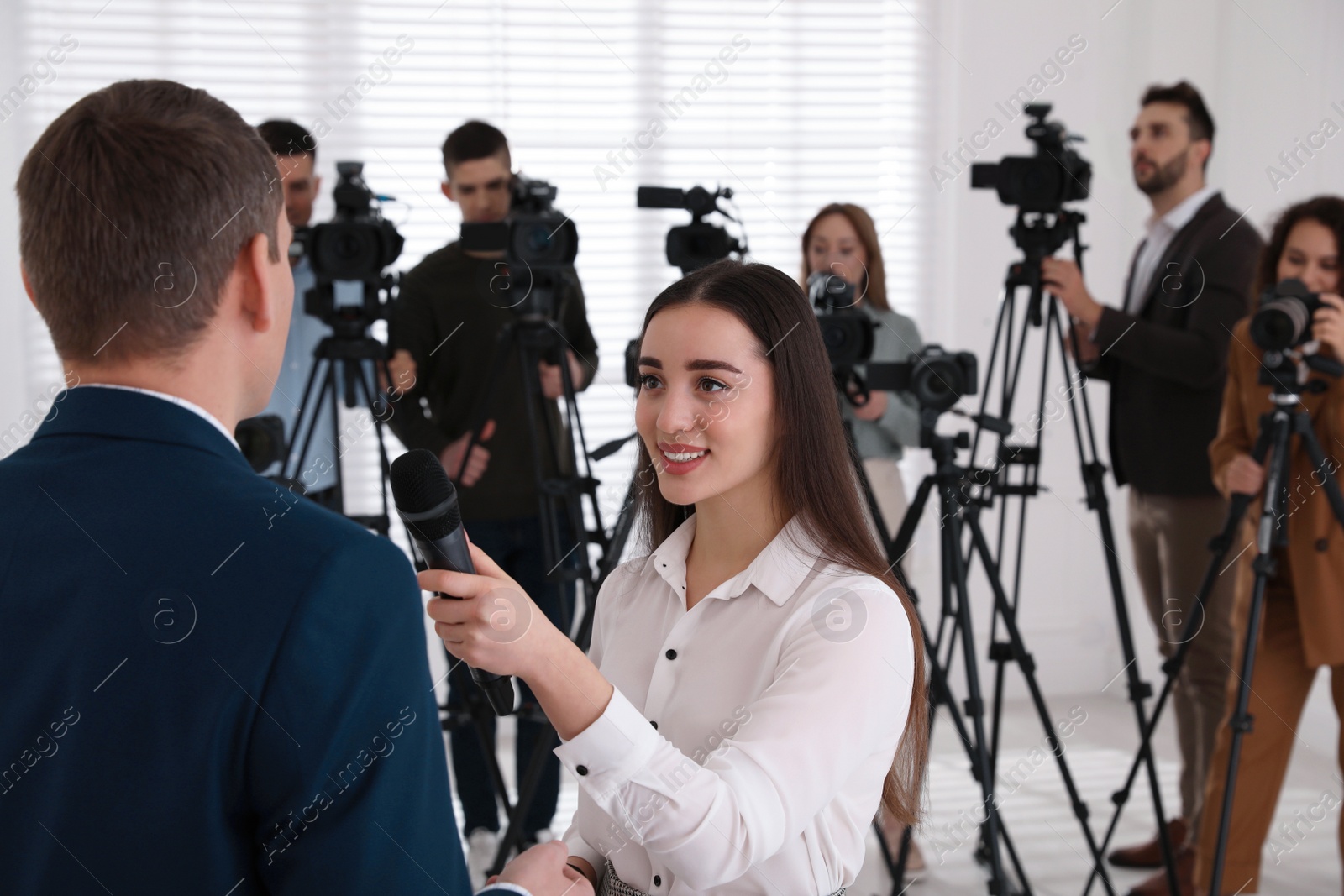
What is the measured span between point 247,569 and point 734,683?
2.33 feet

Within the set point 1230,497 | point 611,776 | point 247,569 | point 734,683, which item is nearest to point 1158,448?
point 1230,497

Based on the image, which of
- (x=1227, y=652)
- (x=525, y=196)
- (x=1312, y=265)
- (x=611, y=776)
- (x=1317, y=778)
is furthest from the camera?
(x=1317, y=778)

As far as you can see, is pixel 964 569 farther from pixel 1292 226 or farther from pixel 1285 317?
pixel 1292 226

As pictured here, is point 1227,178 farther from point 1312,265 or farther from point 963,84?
point 1312,265

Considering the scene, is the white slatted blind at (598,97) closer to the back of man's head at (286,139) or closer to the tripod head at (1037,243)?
the back of man's head at (286,139)

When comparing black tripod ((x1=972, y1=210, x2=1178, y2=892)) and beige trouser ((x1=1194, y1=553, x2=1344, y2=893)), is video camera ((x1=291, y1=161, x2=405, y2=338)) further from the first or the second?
beige trouser ((x1=1194, y1=553, x2=1344, y2=893))

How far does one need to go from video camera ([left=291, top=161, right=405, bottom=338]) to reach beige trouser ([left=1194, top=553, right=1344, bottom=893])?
2.25m

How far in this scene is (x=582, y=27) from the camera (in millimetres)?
4336

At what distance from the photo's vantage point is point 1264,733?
8.93ft

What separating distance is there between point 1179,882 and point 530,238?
7.61 ft

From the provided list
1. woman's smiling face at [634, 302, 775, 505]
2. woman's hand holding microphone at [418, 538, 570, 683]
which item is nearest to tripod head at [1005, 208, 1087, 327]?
woman's smiling face at [634, 302, 775, 505]

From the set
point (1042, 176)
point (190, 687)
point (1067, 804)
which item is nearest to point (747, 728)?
point (190, 687)

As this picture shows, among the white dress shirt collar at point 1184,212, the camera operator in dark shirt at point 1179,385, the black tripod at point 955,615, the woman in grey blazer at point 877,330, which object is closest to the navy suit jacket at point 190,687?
the black tripod at point 955,615

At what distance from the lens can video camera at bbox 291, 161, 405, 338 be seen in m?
2.42
